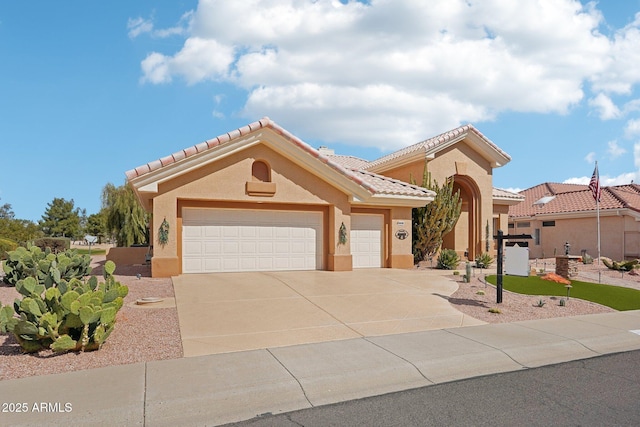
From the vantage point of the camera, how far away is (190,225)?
15164 mm

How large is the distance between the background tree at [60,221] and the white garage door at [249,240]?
67.4m

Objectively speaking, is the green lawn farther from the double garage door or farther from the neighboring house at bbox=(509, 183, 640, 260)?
the neighboring house at bbox=(509, 183, 640, 260)

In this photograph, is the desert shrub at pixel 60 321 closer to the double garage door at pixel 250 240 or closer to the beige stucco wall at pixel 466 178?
the double garage door at pixel 250 240

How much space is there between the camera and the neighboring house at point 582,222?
2619 cm

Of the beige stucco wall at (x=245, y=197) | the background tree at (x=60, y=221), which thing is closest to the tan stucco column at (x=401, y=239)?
the beige stucco wall at (x=245, y=197)

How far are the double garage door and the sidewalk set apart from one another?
873 centimetres

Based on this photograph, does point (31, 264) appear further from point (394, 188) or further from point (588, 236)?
point (588, 236)

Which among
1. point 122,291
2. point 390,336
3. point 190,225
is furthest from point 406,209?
point 122,291

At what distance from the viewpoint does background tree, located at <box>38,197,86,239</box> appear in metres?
72.5

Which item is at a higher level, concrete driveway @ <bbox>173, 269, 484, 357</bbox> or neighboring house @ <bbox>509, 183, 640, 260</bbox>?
neighboring house @ <bbox>509, 183, 640, 260</bbox>

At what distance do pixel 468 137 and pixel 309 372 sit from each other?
19824 millimetres

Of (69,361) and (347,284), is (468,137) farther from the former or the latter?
(69,361)

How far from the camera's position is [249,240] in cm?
1588

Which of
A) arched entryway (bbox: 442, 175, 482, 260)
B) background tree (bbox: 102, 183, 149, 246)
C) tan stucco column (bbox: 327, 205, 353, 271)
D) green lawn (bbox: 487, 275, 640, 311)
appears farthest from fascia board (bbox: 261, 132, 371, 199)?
background tree (bbox: 102, 183, 149, 246)
